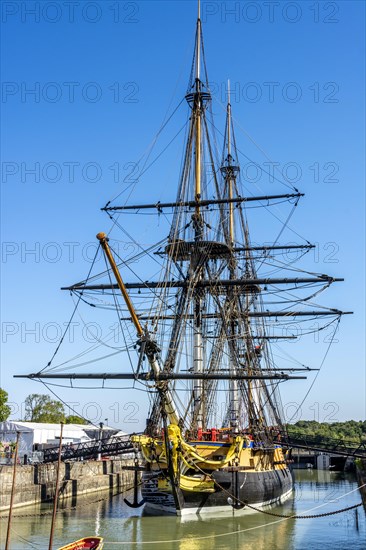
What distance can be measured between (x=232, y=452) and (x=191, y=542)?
6780 millimetres

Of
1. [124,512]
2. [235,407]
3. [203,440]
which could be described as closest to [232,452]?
[203,440]

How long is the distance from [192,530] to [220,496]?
3525 mm

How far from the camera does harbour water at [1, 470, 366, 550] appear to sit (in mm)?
28578

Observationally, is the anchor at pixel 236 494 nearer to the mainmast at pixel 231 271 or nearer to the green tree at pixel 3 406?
the mainmast at pixel 231 271

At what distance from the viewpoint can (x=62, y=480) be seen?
152ft

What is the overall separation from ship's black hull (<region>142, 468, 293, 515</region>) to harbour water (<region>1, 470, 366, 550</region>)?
557 millimetres

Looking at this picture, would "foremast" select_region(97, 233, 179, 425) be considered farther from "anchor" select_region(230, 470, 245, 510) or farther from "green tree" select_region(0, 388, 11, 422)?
"green tree" select_region(0, 388, 11, 422)

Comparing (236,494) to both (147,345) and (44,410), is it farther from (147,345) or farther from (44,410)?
(44,410)

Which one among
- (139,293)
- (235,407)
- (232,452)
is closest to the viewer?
(232,452)

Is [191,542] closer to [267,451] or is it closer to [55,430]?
[267,451]

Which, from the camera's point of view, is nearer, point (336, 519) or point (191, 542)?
point (191, 542)

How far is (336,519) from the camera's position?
3694cm

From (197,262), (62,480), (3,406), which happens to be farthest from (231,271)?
(3,406)

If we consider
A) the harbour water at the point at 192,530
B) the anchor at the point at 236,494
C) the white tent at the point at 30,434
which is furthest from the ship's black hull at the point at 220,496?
the white tent at the point at 30,434
